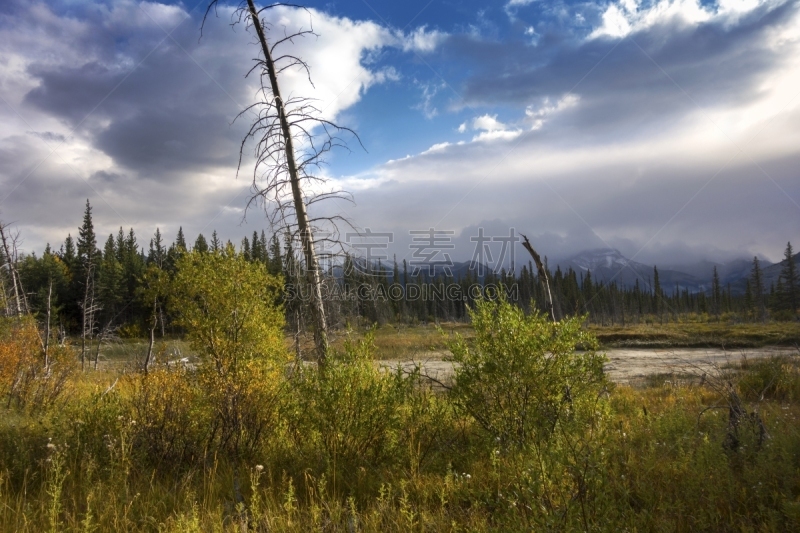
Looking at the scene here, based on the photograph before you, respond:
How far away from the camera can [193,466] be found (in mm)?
4824

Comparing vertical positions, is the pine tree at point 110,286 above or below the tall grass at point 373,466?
above

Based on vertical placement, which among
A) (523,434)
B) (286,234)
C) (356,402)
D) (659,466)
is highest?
(286,234)

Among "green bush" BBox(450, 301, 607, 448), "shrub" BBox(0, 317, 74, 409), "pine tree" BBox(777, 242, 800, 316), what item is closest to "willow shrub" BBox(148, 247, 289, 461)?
"green bush" BBox(450, 301, 607, 448)

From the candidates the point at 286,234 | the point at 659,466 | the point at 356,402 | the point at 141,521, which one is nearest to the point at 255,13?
the point at 286,234

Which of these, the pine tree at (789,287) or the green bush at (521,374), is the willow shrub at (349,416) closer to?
the green bush at (521,374)

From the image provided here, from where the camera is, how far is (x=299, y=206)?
28.6 feet

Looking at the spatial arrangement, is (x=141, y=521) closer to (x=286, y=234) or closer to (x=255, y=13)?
(x=286, y=234)

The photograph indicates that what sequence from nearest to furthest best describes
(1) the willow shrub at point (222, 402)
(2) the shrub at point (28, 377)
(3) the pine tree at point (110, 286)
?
(1) the willow shrub at point (222, 402) < (2) the shrub at point (28, 377) < (3) the pine tree at point (110, 286)

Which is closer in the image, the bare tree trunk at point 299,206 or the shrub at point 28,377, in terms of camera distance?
the shrub at point 28,377

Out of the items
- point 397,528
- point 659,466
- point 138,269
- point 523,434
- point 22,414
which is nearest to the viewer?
point 397,528

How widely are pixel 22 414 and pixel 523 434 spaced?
7893 mm

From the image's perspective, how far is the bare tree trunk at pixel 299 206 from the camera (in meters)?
8.58

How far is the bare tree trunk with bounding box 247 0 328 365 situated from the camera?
8.58 metres

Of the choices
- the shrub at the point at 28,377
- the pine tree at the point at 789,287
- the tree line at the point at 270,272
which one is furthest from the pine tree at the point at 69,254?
the pine tree at the point at 789,287
